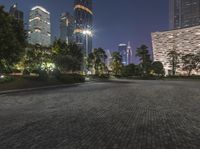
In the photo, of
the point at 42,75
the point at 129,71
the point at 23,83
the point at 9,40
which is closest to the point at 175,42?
the point at 129,71

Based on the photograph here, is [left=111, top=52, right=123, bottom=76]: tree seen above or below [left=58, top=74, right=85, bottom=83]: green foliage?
above

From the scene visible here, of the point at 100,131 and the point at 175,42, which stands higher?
the point at 175,42

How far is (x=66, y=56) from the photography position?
4881 centimetres

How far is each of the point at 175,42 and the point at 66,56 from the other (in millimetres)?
150432

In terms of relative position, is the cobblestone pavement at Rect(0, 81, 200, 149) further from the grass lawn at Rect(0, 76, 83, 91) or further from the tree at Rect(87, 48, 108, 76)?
the tree at Rect(87, 48, 108, 76)

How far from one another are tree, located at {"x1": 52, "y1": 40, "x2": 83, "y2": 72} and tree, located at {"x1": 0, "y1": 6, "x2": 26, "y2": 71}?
18.5 m

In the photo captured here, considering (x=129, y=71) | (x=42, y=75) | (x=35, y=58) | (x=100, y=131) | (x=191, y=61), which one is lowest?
(x=100, y=131)

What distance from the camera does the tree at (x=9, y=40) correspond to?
78.4 ft

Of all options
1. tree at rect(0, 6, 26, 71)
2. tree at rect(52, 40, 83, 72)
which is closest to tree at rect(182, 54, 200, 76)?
tree at rect(52, 40, 83, 72)

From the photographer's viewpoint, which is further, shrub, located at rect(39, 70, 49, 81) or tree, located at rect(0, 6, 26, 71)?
shrub, located at rect(39, 70, 49, 81)

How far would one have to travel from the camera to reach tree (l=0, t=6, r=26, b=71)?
→ 78.4ft

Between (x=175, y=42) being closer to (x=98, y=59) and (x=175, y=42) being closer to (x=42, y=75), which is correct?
(x=98, y=59)

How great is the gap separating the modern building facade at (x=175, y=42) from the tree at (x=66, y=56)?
105 m

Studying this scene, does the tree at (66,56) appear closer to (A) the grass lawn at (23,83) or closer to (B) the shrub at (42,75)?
(A) the grass lawn at (23,83)
